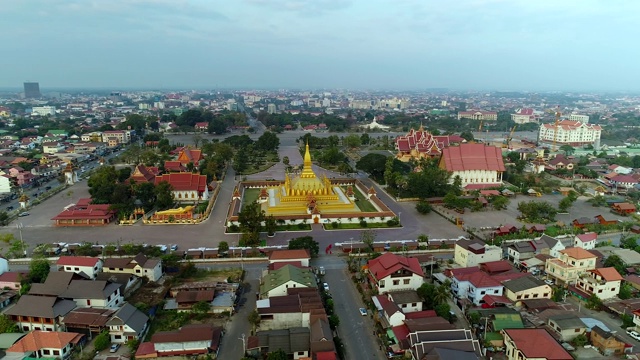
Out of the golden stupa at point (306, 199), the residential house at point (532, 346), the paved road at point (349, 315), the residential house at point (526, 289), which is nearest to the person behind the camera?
the residential house at point (532, 346)

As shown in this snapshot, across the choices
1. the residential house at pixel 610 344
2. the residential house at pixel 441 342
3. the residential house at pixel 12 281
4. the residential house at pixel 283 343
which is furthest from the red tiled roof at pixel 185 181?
the residential house at pixel 610 344

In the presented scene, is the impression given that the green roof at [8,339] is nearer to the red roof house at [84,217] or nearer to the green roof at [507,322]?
the red roof house at [84,217]

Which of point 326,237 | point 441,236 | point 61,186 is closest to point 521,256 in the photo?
point 441,236

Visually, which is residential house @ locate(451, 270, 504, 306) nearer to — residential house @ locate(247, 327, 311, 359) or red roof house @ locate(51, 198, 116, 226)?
residential house @ locate(247, 327, 311, 359)

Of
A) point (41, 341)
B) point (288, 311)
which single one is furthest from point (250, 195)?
point (41, 341)

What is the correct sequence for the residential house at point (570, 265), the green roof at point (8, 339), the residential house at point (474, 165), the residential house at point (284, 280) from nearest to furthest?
the green roof at point (8, 339) → the residential house at point (284, 280) → the residential house at point (570, 265) → the residential house at point (474, 165)

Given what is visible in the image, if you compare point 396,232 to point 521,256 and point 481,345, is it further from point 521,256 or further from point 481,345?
point 481,345

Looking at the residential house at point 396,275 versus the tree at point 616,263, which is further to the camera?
the tree at point 616,263

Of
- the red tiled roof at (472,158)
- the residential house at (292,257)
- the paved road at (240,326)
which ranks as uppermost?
the red tiled roof at (472,158)

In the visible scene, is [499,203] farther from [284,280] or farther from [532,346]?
[284,280]
